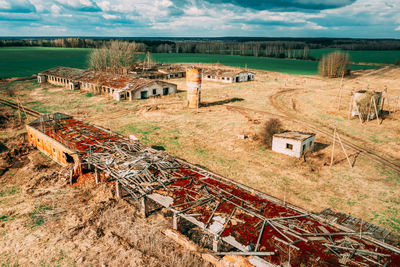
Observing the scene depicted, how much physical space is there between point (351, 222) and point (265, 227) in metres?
4.46

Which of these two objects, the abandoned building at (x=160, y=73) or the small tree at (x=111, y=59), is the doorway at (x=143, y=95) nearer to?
the abandoned building at (x=160, y=73)

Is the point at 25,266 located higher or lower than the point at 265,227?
lower

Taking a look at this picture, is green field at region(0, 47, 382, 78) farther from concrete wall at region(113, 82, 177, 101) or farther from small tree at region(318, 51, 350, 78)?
concrete wall at region(113, 82, 177, 101)

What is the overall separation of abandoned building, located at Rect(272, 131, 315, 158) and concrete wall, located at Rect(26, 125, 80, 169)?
1634 centimetres

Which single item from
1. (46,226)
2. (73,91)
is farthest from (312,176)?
(73,91)

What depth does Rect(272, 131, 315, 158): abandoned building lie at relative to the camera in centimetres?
2127

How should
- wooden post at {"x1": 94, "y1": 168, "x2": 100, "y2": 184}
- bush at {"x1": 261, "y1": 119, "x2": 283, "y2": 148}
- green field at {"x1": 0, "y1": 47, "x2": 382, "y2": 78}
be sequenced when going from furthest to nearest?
green field at {"x1": 0, "y1": 47, "x2": 382, "y2": 78} → bush at {"x1": 261, "y1": 119, "x2": 283, "y2": 148} → wooden post at {"x1": 94, "y1": 168, "x2": 100, "y2": 184}

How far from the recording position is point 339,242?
10234 millimetres

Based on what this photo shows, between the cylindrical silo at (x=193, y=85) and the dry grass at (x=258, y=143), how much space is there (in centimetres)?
158

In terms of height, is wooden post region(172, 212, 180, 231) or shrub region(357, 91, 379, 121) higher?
shrub region(357, 91, 379, 121)

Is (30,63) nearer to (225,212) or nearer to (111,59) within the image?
(111,59)

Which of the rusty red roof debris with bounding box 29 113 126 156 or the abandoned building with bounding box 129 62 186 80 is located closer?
the rusty red roof debris with bounding box 29 113 126 156

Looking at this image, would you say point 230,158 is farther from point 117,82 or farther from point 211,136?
point 117,82

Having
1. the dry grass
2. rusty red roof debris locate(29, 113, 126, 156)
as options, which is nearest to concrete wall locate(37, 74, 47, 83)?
the dry grass
